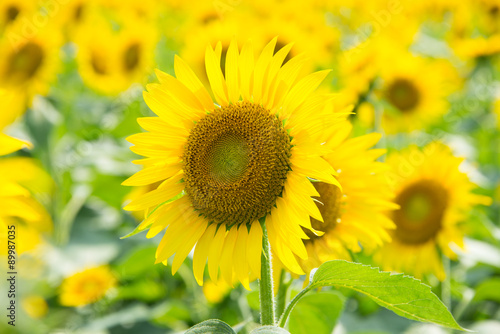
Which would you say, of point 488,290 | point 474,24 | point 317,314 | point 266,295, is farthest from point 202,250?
point 474,24

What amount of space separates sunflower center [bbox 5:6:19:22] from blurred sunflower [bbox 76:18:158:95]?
2.25 feet

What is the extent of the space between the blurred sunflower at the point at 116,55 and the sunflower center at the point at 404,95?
202 cm

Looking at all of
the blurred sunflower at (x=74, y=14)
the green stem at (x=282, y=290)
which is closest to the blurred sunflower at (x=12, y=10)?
the blurred sunflower at (x=74, y=14)

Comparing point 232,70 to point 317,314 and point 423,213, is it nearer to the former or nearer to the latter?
point 317,314

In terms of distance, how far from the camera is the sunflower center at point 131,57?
4609 millimetres

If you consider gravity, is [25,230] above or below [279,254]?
below

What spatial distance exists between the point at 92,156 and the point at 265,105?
8.35 feet

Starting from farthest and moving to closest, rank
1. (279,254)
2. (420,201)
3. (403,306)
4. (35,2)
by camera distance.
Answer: (35,2) → (420,201) → (279,254) → (403,306)

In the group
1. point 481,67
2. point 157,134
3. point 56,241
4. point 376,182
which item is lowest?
point 56,241

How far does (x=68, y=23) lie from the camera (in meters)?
5.16

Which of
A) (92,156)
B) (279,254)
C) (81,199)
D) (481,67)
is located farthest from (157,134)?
(481,67)

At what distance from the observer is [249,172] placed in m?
1.31

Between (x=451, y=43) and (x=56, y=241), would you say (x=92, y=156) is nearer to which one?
(x=56, y=241)

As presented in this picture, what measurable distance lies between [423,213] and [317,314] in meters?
1.00
